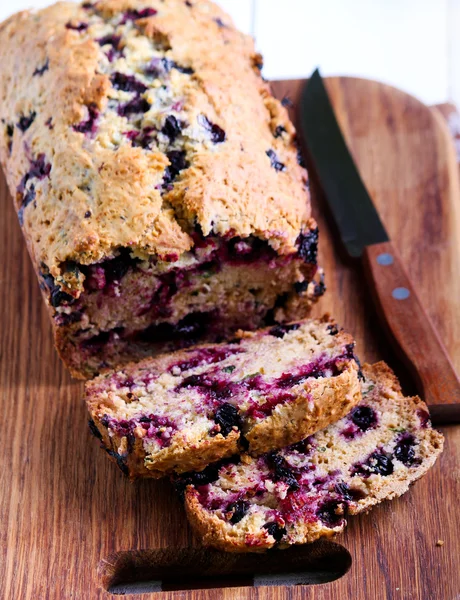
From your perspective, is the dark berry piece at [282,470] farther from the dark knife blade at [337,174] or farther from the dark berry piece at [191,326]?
the dark knife blade at [337,174]

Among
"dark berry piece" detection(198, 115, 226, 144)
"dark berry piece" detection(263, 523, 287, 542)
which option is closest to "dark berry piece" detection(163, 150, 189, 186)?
"dark berry piece" detection(198, 115, 226, 144)

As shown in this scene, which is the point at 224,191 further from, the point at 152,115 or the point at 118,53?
the point at 118,53

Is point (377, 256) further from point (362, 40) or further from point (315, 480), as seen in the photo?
point (362, 40)

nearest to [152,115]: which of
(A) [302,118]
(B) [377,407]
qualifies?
(A) [302,118]

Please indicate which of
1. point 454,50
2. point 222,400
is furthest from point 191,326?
point 454,50

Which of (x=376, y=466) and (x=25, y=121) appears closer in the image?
(x=376, y=466)

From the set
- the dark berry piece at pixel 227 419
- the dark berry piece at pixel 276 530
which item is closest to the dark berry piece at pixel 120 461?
the dark berry piece at pixel 227 419

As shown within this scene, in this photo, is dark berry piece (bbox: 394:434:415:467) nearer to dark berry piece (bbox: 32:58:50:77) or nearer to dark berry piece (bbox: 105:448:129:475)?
dark berry piece (bbox: 105:448:129:475)
